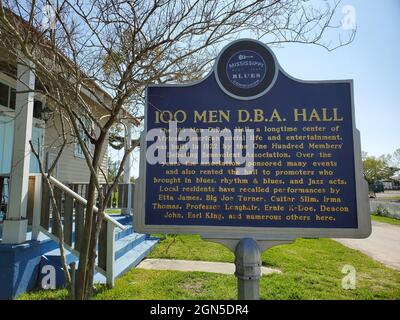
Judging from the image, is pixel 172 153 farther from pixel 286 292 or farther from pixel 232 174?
pixel 286 292

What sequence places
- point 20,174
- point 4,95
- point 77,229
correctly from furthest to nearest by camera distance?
1. point 4,95
2. point 77,229
3. point 20,174

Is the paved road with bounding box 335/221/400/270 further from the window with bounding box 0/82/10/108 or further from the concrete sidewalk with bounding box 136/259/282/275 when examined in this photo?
the window with bounding box 0/82/10/108

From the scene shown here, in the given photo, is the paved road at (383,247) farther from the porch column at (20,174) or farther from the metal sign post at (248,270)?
the porch column at (20,174)

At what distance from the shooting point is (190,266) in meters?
6.32

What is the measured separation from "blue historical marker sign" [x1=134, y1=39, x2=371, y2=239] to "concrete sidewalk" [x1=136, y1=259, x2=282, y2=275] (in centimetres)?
353

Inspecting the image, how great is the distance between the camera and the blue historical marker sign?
2.73 m

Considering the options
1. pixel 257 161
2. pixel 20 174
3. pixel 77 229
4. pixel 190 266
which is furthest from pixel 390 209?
pixel 20 174

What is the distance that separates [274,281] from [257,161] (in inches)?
130

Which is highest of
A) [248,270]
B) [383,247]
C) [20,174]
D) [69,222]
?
[20,174]

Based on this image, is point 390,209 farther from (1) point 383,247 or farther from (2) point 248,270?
(2) point 248,270

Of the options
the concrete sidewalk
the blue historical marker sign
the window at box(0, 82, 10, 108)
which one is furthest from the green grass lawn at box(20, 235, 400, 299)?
the window at box(0, 82, 10, 108)

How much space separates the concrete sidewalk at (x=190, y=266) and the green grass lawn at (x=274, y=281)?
30 cm

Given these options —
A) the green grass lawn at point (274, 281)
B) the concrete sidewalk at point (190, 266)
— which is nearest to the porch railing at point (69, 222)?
the green grass lawn at point (274, 281)

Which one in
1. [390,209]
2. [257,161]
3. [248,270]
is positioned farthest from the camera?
[390,209]
